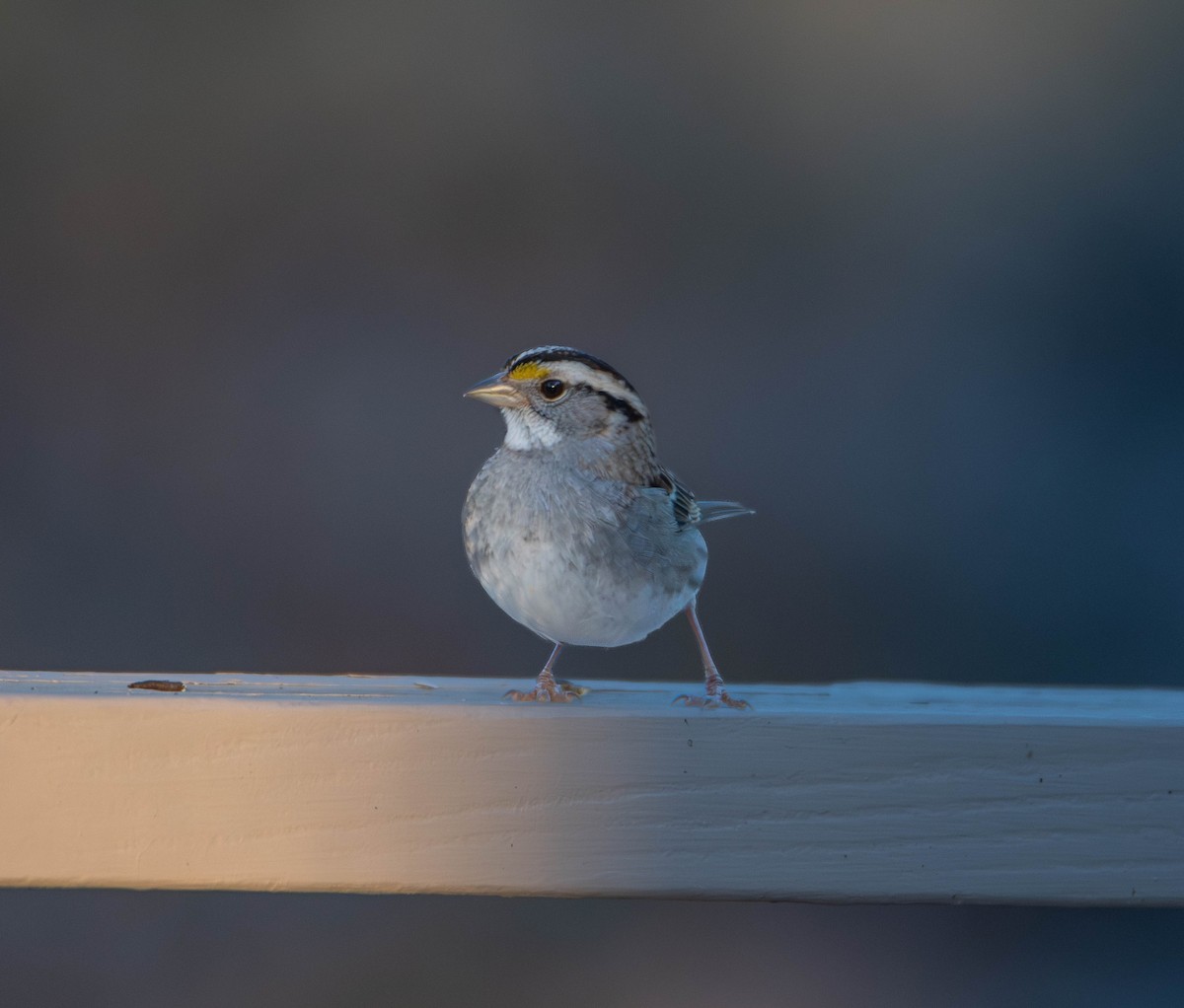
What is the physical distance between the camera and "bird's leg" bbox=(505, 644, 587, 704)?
1.38 meters

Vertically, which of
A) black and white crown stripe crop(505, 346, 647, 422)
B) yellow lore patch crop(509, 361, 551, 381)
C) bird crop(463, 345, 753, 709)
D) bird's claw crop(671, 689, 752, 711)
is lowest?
bird's claw crop(671, 689, 752, 711)

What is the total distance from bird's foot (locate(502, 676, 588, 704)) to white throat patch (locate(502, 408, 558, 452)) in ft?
1.16

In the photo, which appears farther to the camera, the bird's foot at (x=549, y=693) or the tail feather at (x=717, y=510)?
the tail feather at (x=717, y=510)

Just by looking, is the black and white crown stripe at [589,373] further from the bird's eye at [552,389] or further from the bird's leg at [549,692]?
the bird's leg at [549,692]

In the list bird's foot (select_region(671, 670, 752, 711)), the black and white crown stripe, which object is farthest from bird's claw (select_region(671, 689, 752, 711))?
the black and white crown stripe

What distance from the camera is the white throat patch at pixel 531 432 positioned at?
5.59ft

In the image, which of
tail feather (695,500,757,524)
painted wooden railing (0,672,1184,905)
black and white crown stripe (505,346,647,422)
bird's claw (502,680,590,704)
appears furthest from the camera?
tail feather (695,500,757,524)

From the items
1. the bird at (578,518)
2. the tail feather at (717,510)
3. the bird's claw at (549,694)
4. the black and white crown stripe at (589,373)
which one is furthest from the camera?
the tail feather at (717,510)

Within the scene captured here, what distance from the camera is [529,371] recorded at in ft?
5.50

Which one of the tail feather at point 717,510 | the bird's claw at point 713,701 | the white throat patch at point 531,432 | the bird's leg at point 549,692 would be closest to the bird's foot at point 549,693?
the bird's leg at point 549,692

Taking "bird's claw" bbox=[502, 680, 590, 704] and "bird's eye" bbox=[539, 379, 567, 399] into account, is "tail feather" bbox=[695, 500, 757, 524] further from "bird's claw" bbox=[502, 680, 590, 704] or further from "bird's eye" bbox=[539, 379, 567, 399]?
"bird's claw" bbox=[502, 680, 590, 704]

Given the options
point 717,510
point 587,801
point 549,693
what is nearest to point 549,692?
point 549,693

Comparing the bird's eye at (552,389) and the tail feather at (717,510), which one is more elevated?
the tail feather at (717,510)

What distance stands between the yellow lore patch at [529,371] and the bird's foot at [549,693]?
1.37 feet
